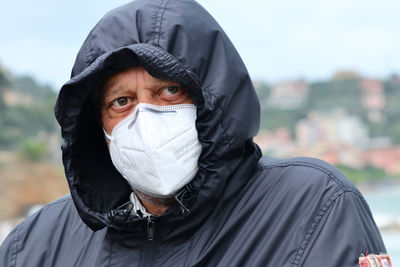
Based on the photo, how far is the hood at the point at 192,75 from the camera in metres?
2.31

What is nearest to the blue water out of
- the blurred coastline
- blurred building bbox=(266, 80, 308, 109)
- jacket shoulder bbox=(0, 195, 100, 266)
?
the blurred coastline

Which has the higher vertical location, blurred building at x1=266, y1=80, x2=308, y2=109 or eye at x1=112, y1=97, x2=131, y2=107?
eye at x1=112, y1=97, x2=131, y2=107

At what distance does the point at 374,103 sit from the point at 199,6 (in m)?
11.7

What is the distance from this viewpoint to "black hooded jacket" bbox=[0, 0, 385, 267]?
213 cm

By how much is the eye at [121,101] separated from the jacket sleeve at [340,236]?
0.80 meters

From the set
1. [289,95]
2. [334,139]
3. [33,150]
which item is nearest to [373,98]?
[334,139]

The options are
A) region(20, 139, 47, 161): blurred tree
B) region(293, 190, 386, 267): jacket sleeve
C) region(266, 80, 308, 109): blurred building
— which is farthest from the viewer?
region(20, 139, 47, 161): blurred tree

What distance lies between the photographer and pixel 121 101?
250 centimetres

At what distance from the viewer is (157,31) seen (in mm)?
2363

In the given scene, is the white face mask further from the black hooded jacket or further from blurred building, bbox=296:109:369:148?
blurred building, bbox=296:109:369:148

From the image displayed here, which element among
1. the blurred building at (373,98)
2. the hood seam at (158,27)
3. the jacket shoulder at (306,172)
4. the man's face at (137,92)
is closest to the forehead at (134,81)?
the man's face at (137,92)

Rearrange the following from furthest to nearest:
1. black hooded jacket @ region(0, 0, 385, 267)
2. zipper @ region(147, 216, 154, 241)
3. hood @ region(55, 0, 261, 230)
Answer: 1. zipper @ region(147, 216, 154, 241)
2. hood @ region(55, 0, 261, 230)
3. black hooded jacket @ region(0, 0, 385, 267)

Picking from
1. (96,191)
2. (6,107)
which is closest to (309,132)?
(96,191)

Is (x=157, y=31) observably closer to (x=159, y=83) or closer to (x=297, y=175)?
(x=159, y=83)
